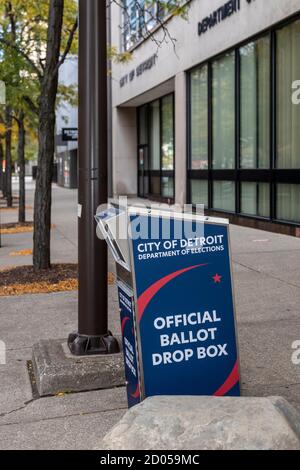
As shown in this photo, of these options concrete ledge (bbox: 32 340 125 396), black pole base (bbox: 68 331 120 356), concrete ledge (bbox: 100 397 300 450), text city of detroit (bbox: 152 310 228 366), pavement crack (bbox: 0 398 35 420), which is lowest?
pavement crack (bbox: 0 398 35 420)

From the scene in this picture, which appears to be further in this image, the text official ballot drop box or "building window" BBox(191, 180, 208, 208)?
"building window" BBox(191, 180, 208, 208)

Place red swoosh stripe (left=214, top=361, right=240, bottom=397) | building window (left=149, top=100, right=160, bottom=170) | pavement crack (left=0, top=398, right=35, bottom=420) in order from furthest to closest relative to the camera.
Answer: building window (left=149, top=100, right=160, bottom=170)
pavement crack (left=0, top=398, right=35, bottom=420)
red swoosh stripe (left=214, top=361, right=240, bottom=397)

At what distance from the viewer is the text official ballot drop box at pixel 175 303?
142 inches

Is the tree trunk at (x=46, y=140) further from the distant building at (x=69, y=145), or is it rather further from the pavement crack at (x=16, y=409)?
the distant building at (x=69, y=145)

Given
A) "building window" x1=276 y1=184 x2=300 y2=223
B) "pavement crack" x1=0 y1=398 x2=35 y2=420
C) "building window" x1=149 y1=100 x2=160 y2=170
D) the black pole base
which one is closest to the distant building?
"building window" x1=149 y1=100 x2=160 y2=170

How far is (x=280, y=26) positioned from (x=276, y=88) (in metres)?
1.23

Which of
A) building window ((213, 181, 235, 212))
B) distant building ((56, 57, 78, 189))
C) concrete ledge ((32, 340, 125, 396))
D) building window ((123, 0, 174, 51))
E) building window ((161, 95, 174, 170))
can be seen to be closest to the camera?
concrete ledge ((32, 340, 125, 396))

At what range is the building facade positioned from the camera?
12852 millimetres

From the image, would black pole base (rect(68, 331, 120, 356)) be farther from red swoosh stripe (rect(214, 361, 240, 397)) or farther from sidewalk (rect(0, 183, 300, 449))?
red swoosh stripe (rect(214, 361, 240, 397))

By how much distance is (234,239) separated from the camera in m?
12.7

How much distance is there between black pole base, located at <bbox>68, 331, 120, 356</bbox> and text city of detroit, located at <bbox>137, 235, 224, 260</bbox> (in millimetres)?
1485

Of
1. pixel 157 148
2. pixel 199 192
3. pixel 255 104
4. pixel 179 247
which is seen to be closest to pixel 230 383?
pixel 179 247
